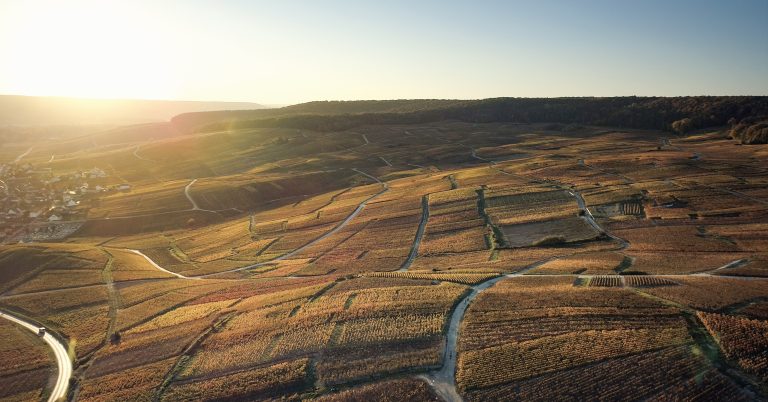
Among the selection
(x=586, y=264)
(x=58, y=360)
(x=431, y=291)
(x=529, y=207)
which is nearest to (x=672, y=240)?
(x=586, y=264)

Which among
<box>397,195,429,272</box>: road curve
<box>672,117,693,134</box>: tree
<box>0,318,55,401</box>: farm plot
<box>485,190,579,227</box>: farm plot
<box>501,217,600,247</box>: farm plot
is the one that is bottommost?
<box>0,318,55,401</box>: farm plot

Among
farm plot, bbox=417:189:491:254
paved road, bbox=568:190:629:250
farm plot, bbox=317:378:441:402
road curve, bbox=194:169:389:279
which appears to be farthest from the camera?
road curve, bbox=194:169:389:279

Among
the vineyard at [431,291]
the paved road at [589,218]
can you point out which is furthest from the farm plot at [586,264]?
the paved road at [589,218]

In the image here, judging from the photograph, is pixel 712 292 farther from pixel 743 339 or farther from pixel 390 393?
pixel 390 393

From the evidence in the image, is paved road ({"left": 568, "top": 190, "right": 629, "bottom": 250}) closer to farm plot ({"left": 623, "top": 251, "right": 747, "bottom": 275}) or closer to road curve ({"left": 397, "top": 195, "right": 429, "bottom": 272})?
farm plot ({"left": 623, "top": 251, "right": 747, "bottom": 275})

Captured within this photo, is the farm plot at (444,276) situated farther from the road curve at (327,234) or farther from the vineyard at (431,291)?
the road curve at (327,234)

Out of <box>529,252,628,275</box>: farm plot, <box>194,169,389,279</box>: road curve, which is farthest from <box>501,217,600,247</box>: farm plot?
<box>194,169,389,279</box>: road curve
